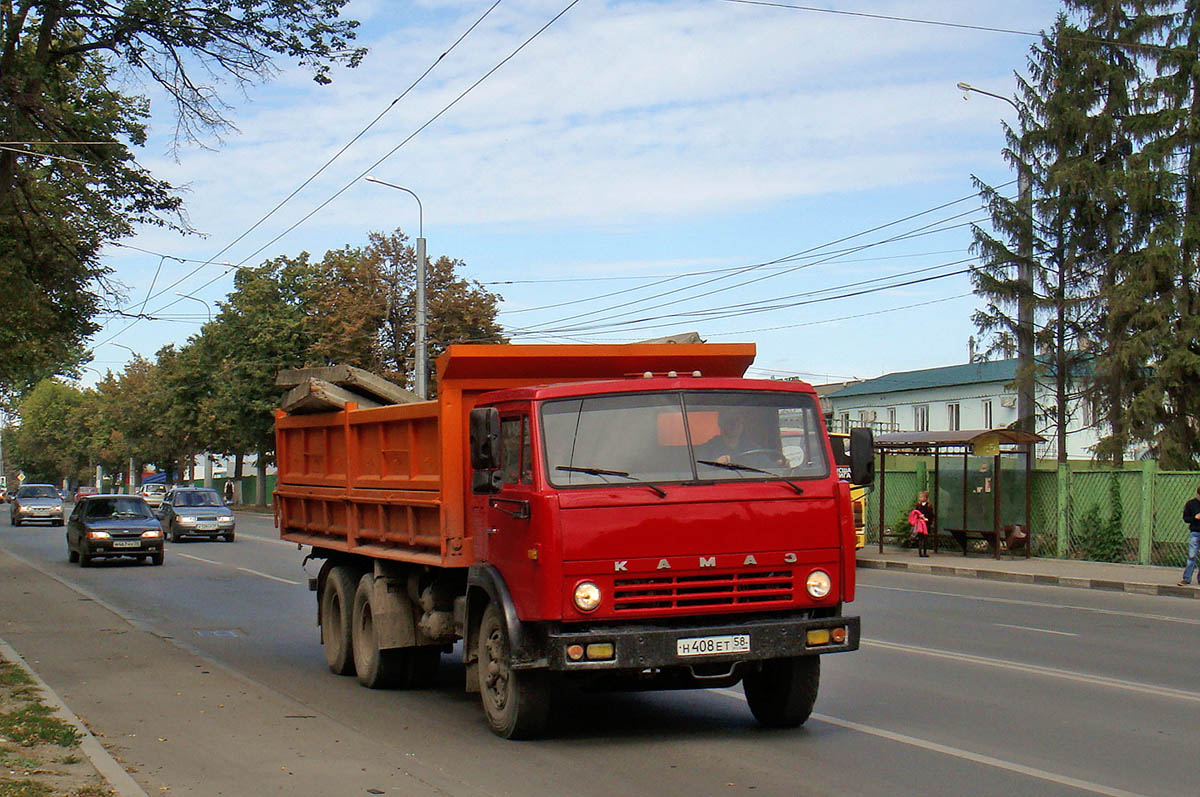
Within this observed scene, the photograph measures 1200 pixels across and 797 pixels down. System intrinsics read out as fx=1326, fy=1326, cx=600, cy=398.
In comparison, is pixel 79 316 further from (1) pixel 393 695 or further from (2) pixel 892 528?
(2) pixel 892 528

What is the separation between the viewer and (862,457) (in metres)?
8.39

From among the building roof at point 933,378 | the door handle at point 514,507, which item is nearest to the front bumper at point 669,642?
the door handle at point 514,507

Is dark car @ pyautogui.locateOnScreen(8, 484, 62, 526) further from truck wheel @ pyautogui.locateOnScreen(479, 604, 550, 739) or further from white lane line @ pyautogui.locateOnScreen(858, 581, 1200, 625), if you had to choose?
truck wheel @ pyautogui.locateOnScreen(479, 604, 550, 739)

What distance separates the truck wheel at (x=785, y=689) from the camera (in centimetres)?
847

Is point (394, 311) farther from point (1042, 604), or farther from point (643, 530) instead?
point (643, 530)

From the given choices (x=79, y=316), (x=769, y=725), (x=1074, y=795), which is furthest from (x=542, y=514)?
(x=79, y=316)

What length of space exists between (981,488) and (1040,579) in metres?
6.21

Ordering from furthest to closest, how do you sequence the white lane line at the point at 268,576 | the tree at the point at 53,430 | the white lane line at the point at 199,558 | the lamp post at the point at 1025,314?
the tree at the point at 53,430
the lamp post at the point at 1025,314
the white lane line at the point at 199,558
the white lane line at the point at 268,576

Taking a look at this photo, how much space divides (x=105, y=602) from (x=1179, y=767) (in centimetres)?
1664

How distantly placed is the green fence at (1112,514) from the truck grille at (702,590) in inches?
781

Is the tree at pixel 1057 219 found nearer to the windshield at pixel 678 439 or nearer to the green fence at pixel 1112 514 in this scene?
the green fence at pixel 1112 514

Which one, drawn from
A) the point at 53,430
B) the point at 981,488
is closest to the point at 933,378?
the point at 981,488

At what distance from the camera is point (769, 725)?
28.8 ft

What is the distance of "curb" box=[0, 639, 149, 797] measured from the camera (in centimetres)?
688
